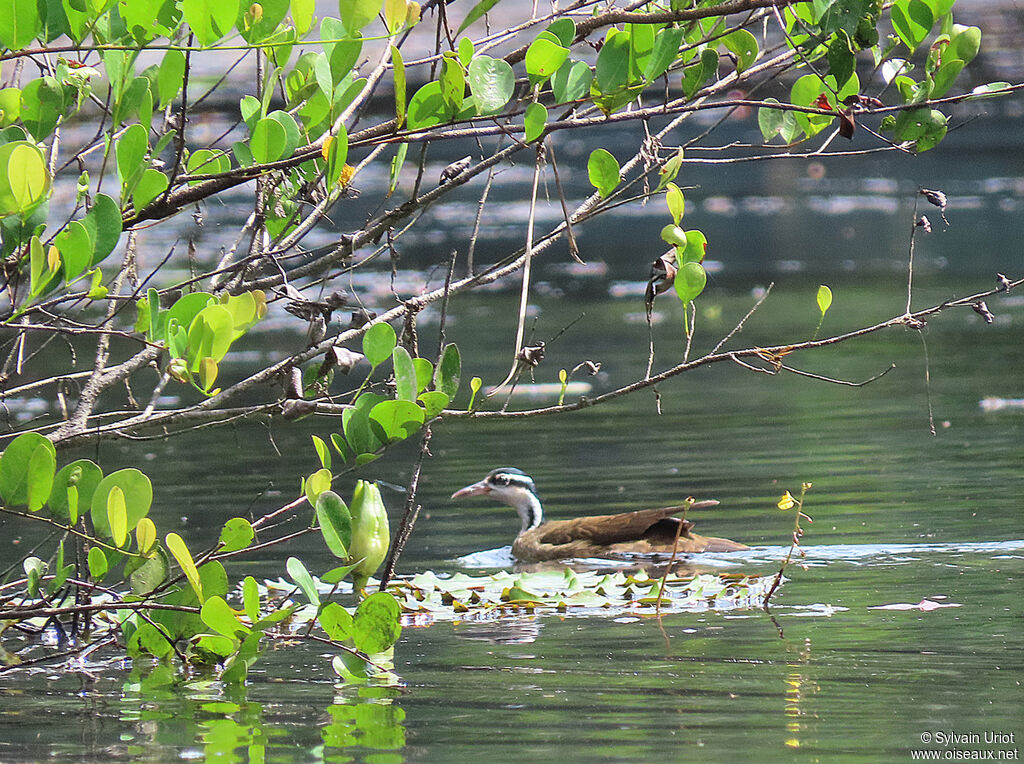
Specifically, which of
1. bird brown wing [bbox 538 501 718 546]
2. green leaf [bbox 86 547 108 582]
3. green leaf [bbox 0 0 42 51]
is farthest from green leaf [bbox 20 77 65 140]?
bird brown wing [bbox 538 501 718 546]

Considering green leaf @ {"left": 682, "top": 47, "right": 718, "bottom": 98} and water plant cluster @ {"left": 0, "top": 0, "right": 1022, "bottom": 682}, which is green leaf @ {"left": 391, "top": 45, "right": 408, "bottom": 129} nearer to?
water plant cluster @ {"left": 0, "top": 0, "right": 1022, "bottom": 682}

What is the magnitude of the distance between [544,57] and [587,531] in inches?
201

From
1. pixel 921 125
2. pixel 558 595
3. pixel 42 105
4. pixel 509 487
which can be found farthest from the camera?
pixel 509 487

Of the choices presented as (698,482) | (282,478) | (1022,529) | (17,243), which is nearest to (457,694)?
(17,243)

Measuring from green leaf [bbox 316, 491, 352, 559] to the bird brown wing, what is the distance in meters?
3.91

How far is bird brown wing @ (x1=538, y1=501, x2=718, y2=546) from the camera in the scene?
8.78 meters

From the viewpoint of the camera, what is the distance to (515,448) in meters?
12.2

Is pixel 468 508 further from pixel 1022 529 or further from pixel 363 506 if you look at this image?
pixel 363 506

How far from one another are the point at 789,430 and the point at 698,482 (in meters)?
1.70

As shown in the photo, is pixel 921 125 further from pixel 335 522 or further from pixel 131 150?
pixel 131 150

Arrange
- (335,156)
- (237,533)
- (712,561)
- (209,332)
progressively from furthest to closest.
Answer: (712,561)
(237,533)
(335,156)
(209,332)

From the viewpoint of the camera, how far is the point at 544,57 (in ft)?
14.8

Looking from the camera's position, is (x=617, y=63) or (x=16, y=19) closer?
(x=16, y=19)

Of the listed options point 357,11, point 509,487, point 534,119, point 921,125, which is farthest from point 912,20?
point 509,487
